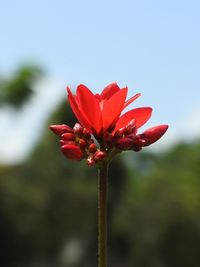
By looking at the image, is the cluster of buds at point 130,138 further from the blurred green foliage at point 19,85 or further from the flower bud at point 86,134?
the blurred green foliage at point 19,85

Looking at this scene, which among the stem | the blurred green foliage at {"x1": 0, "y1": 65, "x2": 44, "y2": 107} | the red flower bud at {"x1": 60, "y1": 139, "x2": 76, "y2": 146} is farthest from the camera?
the blurred green foliage at {"x1": 0, "y1": 65, "x2": 44, "y2": 107}

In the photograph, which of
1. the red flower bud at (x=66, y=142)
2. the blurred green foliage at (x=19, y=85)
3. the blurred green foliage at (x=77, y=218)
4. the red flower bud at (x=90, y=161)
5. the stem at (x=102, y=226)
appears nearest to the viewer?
the stem at (x=102, y=226)

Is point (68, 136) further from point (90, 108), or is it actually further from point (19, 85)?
point (19, 85)

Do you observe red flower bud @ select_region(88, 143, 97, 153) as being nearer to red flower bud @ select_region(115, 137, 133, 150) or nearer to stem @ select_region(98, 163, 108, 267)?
red flower bud @ select_region(115, 137, 133, 150)

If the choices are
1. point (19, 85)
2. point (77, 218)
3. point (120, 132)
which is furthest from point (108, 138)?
point (19, 85)

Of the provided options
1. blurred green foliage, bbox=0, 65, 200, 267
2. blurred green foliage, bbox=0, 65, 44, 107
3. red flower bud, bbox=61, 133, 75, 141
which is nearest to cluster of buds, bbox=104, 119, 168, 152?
red flower bud, bbox=61, 133, 75, 141

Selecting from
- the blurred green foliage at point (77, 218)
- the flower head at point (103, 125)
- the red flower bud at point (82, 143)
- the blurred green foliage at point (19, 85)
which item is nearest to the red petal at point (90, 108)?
the flower head at point (103, 125)
